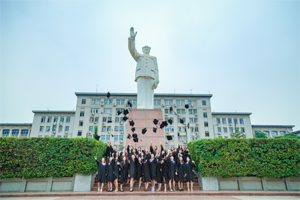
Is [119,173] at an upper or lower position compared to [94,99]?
lower

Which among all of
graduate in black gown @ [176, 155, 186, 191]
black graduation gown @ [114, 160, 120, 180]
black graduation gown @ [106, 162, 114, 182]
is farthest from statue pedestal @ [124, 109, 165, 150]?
graduate in black gown @ [176, 155, 186, 191]

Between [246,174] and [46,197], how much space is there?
1010 cm

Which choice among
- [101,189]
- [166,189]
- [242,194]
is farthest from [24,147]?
[242,194]

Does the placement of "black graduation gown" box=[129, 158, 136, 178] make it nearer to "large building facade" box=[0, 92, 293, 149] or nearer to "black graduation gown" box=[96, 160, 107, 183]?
"black graduation gown" box=[96, 160, 107, 183]

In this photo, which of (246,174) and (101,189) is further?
(246,174)

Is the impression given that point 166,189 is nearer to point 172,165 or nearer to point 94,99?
→ point 172,165

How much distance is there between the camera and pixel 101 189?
920cm

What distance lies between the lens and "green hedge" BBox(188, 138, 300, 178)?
10.1m

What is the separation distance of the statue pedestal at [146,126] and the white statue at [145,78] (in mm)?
917

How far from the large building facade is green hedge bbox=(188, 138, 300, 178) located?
114 ft

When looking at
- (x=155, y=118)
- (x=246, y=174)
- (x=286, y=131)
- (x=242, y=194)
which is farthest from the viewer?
(x=286, y=131)

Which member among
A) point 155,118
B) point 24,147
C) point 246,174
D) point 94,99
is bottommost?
point 246,174

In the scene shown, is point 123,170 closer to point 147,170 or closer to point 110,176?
point 110,176

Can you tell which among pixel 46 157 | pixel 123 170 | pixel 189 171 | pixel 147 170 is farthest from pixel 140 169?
pixel 46 157
